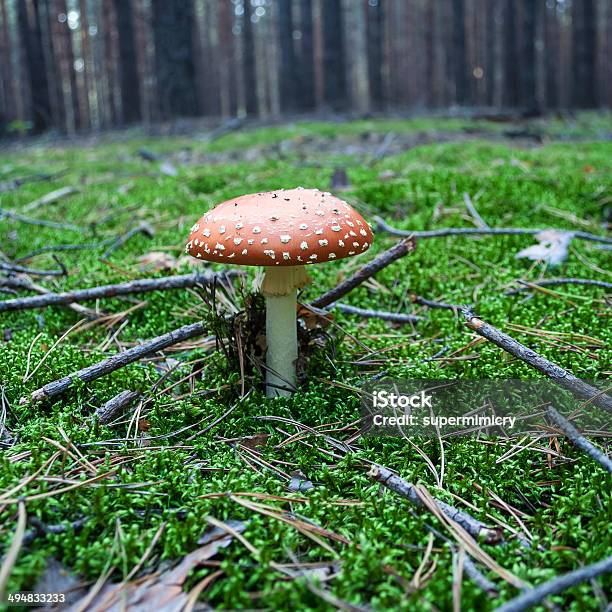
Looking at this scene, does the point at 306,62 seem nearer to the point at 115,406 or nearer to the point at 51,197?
the point at 51,197

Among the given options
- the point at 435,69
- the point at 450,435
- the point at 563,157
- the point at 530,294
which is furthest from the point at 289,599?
the point at 435,69

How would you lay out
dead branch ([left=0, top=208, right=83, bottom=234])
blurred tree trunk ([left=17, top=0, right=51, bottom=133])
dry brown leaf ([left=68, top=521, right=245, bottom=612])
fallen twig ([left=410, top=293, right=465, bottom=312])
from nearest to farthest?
dry brown leaf ([left=68, top=521, right=245, bottom=612]), fallen twig ([left=410, top=293, right=465, bottom=312]), dead branch ([left=0, top=208, right=83, bottom=234]), blurred tree trunk ([left=17, top=0, right=51, bottom=133])

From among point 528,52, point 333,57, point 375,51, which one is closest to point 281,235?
point 528,52

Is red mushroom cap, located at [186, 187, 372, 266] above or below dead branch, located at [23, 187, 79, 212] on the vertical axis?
below

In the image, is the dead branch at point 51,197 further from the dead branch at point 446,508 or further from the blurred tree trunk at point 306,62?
the blurred tree trunk at point 306,62

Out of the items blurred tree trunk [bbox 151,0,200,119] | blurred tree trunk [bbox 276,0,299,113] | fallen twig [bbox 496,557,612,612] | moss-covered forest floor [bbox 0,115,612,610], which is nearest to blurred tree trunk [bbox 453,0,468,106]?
blurred tree trunk [bbox 276,0,299,113]

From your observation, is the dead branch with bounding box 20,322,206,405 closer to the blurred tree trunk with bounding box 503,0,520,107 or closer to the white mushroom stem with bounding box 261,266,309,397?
the white mushroom stem with bounding box 261,266,309,397

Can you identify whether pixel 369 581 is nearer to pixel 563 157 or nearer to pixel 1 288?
pixel 1 288
